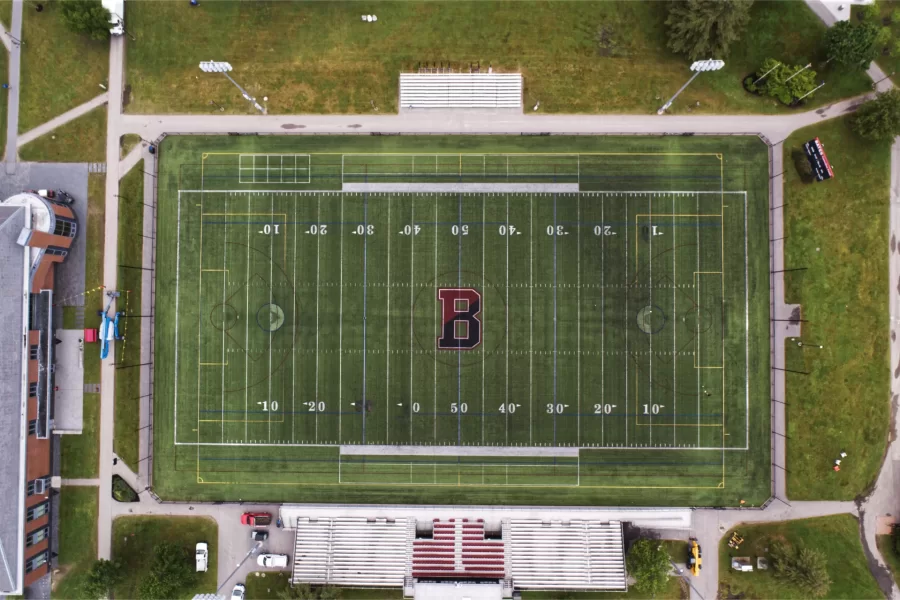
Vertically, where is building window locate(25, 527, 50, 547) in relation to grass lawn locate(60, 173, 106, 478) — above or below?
below

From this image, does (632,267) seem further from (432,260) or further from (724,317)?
(432,260)

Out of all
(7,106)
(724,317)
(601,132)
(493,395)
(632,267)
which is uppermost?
(7,106)

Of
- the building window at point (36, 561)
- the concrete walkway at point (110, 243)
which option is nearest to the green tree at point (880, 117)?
the concrete walkway at point (110, 243)

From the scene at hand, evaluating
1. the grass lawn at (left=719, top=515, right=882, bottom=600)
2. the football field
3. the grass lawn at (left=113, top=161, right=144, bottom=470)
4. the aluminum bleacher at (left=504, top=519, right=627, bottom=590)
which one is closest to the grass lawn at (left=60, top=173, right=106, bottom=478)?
the grass lawn at (left=113, top=161, right=144, bottom=470)

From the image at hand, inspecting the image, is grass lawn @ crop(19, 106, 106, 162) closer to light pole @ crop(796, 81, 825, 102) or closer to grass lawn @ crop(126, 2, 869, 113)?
grass lawn @ crop(126, 2, 869, 113)

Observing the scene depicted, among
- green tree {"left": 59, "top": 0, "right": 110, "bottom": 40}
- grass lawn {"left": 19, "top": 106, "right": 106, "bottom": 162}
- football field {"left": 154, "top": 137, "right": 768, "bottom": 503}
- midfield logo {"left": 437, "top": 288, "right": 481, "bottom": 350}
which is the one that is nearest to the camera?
green tree {"left": 59, "top": 0, "right": 110, "bottom": 40}

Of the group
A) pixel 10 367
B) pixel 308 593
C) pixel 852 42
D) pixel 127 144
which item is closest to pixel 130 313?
pixel 10 367

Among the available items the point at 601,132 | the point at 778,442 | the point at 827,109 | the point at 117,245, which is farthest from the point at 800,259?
the point at 117,245
